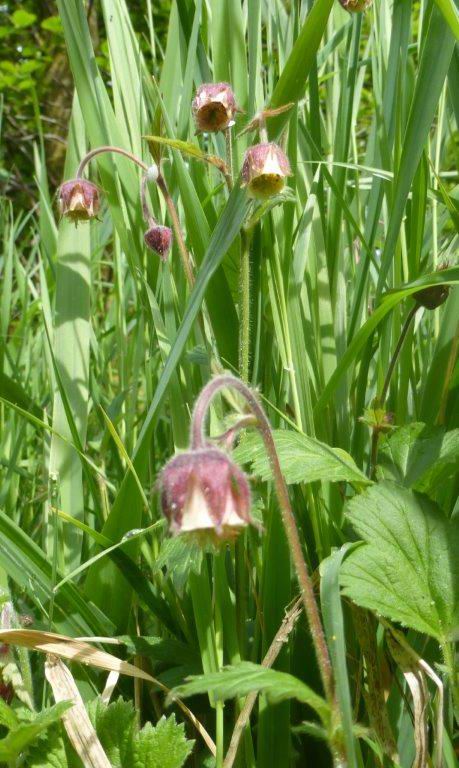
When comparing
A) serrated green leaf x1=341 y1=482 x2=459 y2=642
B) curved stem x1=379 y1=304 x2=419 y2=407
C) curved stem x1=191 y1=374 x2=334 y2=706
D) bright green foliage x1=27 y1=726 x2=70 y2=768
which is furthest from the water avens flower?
bright green foliage x1=27 y1=726 x2=70 y2=768

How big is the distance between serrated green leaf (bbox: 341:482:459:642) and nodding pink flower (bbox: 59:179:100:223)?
64 cm

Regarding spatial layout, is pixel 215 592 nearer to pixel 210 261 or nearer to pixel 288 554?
pixel 288 554

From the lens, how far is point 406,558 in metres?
0.85

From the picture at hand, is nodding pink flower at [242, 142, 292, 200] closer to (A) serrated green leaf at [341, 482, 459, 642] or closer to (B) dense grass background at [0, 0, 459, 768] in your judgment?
(B) dense grass background at [0, 0, 459, 768]

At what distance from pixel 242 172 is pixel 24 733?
651 millimetres

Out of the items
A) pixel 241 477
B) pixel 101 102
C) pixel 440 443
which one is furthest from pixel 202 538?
pixel 101 102

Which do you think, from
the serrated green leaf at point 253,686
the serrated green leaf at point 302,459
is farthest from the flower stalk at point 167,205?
the serrated green leaf at point 253,686

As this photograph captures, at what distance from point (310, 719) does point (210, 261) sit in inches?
22.1

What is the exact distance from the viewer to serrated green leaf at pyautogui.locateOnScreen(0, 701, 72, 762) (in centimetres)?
81

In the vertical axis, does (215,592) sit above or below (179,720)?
above

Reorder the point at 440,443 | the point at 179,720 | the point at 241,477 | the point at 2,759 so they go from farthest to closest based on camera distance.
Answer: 1. the point at 179,720
2. the point at 440,443
3. the point at 2,759
4. the point at 241,477

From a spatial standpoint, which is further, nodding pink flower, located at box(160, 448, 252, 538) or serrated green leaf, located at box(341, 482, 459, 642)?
serrated green leaf, located at box(341, 482, 459, 642)

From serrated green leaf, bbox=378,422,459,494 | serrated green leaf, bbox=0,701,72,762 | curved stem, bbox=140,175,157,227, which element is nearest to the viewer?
serrated green leaf, bbox=0,701,72,762

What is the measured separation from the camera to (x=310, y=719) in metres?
0.98
